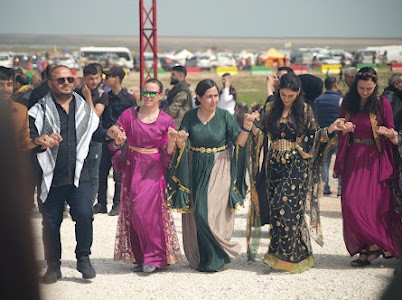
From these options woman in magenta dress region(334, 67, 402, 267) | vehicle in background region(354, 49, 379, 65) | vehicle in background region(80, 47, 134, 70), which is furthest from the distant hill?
woman in magenta dress region(334, 67, 402, 267)

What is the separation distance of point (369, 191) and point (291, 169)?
74 cm

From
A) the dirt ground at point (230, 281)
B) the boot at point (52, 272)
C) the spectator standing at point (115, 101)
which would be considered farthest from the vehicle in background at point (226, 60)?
the boot at point (52, 272)

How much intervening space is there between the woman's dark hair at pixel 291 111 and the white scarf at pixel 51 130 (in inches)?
57.2

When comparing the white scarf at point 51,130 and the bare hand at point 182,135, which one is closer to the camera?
the white scarf at point 51,130

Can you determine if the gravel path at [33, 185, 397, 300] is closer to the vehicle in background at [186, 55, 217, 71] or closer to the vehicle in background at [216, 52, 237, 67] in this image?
the vehicle in background at [186, 55, 217, 71]

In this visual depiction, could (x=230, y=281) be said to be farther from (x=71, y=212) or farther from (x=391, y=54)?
(x=391, y=54)

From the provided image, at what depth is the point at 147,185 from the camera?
20.8 feet

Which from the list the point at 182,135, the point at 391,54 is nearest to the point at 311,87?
the point at 182,135

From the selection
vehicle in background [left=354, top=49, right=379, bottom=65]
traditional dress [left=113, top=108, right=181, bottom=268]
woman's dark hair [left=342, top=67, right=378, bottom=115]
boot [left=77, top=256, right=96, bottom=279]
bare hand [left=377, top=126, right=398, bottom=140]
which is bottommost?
vehicle in background [left=354, top=49, right=379, bottom=65]

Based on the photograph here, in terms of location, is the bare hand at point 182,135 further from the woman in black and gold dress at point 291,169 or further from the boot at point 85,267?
the boot at point 85,267

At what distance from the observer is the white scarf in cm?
566

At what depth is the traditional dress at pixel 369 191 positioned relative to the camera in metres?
6.41

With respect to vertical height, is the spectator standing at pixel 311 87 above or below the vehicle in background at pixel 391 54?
above

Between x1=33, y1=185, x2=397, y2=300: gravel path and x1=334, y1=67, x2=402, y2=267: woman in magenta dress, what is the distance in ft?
0.65
